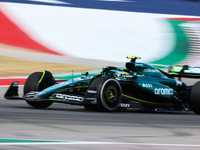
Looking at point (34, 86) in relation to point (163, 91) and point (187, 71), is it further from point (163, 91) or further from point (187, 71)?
point (187, 71)

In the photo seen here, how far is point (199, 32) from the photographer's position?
64.6 feet

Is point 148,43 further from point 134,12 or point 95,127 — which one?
point 95,127

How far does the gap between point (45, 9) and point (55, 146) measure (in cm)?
1750

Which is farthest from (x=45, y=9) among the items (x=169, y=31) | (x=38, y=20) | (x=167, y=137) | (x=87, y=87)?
(x=167, y=137)

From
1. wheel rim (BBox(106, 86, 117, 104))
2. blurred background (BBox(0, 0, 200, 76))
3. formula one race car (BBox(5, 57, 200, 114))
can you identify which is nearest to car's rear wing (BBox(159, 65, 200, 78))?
formula one race car (BBox(5, 57, 200, 114))

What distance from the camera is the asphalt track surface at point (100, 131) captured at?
4340 mm

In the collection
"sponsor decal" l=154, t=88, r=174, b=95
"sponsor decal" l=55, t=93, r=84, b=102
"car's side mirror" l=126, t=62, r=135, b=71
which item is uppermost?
"car's side mirror" l=126, t=62, r=135, b=71

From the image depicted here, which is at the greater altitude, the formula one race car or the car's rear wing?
the car's rear wing

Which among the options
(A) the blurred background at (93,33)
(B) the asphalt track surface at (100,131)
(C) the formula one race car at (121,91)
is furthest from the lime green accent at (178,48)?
(B) the asphalt track surface at (100,131)

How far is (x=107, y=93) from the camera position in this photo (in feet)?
24.8

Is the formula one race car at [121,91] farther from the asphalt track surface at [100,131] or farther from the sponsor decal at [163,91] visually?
the asphalt track surface at [100,131]

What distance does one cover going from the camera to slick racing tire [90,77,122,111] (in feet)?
24.5

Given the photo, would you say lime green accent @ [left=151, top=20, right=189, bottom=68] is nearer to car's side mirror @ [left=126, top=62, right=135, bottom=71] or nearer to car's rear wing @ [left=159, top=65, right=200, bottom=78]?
car's rear wing @ [left=159, top=65, right=200, bottom=78]

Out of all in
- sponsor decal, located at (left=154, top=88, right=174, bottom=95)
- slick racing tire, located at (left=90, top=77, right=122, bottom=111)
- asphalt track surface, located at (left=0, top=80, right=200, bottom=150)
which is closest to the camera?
asphalt track surface, located at (left=0, top=80, right=200, bottom=150)
